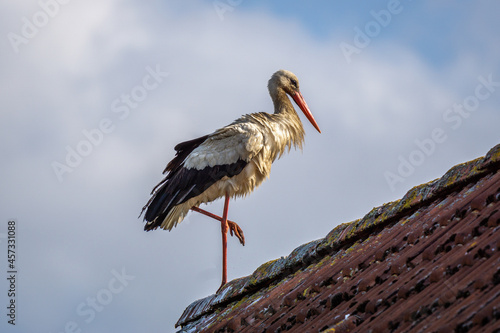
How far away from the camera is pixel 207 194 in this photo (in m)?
8.61

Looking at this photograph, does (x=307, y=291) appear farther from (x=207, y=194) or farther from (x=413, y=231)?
(x=207, y=194)

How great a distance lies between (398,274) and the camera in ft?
10.1

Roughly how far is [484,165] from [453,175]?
269 mm

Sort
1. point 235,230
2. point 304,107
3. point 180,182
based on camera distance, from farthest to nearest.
Result: point 304,107
point 235,230
point 180,182

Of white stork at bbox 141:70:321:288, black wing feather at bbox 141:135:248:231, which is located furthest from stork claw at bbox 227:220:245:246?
black wing feather at bbox 141:135:248:231

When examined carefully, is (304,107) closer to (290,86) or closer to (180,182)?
(290,86)

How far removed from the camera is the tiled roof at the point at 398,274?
243cm

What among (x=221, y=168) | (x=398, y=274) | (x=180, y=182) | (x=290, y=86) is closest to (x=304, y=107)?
(x=290, y=86)

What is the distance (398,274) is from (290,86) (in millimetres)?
6948

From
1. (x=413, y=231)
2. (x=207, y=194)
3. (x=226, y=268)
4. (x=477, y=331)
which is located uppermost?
(x=207, y=194)

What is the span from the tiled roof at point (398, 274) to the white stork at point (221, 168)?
3003 millimetres

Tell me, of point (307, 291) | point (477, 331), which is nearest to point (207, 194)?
point (307, 291)

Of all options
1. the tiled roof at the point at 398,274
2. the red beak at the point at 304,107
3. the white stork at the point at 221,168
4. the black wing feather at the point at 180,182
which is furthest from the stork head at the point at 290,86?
the tiled roof at the point at 398,274

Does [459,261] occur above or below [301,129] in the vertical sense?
below
